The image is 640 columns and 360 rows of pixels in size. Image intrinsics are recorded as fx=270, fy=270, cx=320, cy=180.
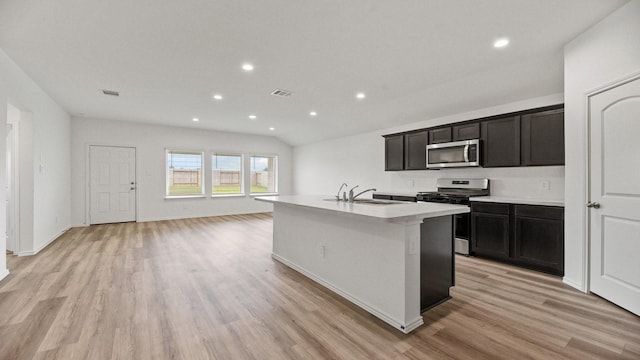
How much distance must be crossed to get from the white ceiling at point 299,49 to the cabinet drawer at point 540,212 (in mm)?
1671

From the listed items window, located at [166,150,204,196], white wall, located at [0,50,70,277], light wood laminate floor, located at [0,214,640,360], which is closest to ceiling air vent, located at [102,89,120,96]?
white wall, located at [0,50,70,277]

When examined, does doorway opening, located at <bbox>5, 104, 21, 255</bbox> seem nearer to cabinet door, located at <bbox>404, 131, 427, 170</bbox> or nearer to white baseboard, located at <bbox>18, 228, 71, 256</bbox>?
white baseboard, located at <bbox>18, 228, 71, 256</bbox>

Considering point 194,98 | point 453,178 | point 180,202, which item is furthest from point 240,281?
point 180,202

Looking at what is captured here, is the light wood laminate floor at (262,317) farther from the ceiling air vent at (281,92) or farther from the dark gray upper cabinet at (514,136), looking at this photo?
the ceiling air vent at (281,92)

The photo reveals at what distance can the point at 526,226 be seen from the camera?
3.37 meters

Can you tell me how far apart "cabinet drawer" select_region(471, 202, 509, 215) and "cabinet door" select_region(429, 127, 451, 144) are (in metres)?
1.27

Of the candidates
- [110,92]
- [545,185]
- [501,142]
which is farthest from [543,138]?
[110,92]

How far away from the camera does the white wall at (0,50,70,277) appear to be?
3.14 meters

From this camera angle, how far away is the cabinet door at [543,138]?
334 centimetres

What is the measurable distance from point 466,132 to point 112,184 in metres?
7.84

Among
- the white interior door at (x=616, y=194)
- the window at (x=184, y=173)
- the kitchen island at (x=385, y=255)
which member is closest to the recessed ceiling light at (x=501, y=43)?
the white interior door at (x=616, y=194)

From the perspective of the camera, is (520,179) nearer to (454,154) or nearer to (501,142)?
(501,142)

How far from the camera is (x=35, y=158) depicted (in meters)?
4.16

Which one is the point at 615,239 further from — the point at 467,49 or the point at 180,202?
the point at 180,202
